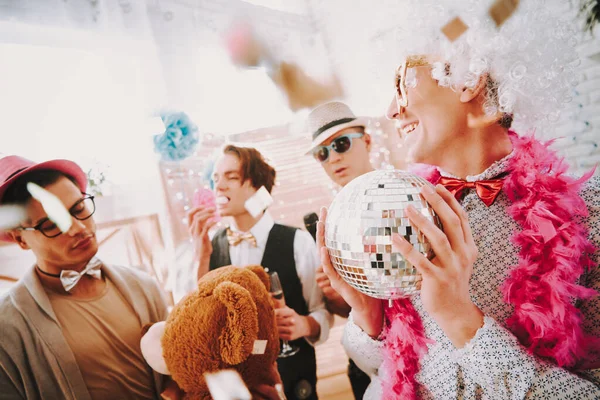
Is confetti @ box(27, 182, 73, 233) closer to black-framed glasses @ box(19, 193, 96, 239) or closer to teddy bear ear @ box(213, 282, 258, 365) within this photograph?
black-framed glasses @ box(19, 193, 96, 239)

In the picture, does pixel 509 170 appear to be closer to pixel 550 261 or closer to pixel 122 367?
pixel 550 261

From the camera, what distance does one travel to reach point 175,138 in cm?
150

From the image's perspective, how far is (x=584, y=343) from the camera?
0.74 metres

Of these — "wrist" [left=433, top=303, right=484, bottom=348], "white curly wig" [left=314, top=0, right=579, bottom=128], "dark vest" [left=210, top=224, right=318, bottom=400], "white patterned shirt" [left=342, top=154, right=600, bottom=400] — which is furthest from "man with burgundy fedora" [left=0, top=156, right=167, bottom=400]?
"white curly wig" [left=314, top=0, right=579, bottom=128]

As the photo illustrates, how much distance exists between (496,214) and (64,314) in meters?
1.39

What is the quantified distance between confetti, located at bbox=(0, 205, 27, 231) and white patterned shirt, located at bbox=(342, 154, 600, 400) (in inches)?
42.9

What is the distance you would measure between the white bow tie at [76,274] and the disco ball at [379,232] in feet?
3.03

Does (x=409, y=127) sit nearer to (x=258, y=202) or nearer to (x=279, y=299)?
(x=279, y=299)

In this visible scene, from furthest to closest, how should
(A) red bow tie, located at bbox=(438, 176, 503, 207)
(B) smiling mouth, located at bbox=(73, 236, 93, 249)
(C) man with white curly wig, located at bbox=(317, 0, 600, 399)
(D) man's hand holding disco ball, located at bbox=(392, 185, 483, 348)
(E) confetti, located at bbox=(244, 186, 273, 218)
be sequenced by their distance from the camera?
(E) confetti, located at bbox=(244, 186, 273, 218) → (B) smiling mouth, located at bbox=(73, 236, 93, 249) → (A) red bow tie, located at bbox=(438, 176, 503, 207) → (C) man with white curly wig, located at bbox=(317, 0, 600, 399) → (D) man's hand holding disco ball, located at bbox=(392, 185, 483, 348)

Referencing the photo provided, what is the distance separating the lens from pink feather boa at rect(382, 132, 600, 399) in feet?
2.39

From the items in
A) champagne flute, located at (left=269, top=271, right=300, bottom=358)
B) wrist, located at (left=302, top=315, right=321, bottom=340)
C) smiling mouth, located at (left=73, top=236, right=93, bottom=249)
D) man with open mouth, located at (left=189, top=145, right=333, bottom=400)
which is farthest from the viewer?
man with open mouth, located at (left=189, top=145, right=333, bottom=400)

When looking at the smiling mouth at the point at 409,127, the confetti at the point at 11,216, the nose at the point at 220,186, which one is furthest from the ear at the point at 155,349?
the smiling mouth at the point at 409,127

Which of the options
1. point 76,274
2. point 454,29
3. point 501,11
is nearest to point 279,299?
point 76,274

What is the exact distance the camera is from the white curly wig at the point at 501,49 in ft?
2.73
